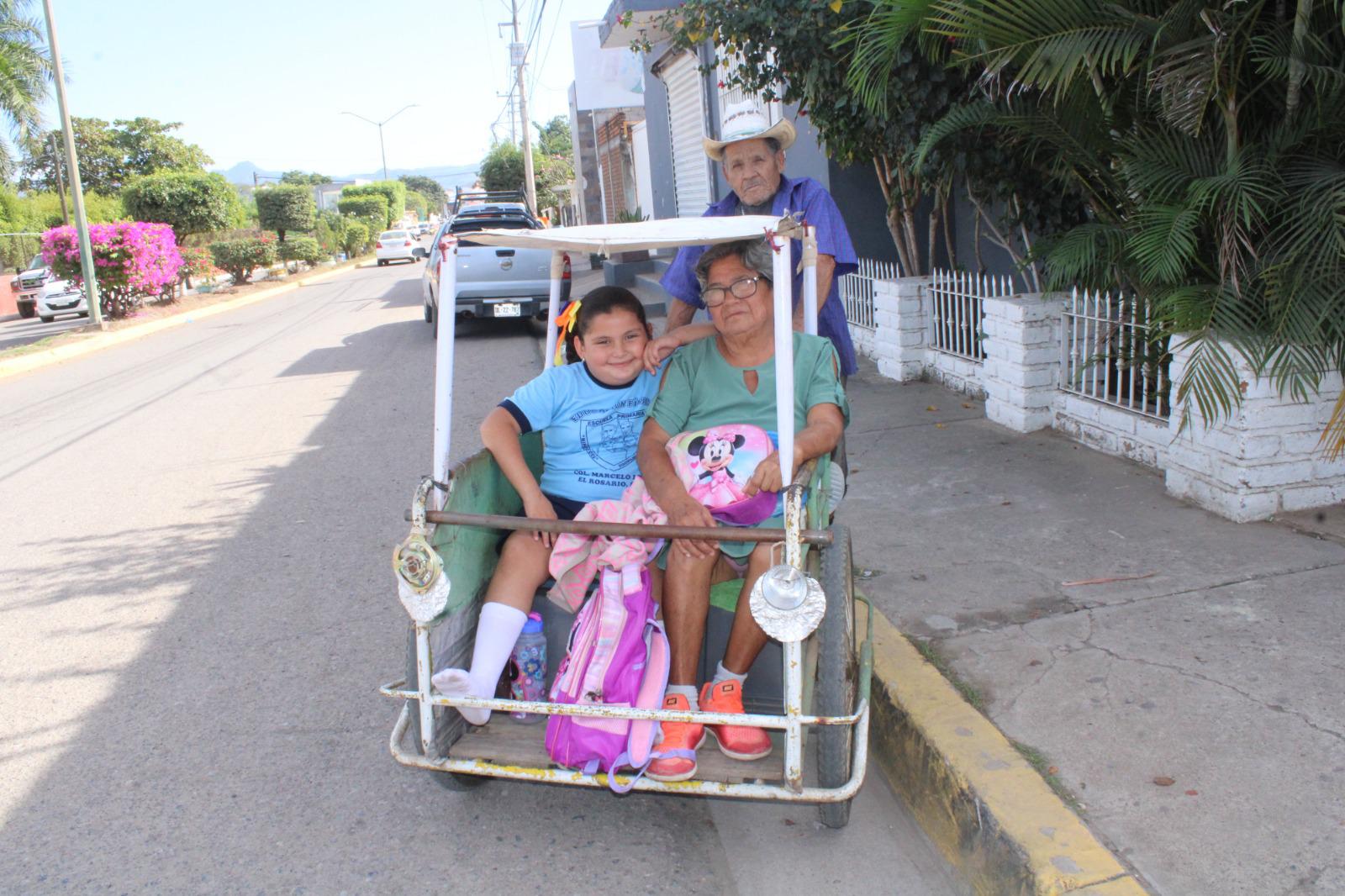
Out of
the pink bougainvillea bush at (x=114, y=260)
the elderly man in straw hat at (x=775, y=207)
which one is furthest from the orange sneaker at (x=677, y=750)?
the pink bougainvillea bush at (x=114, y=260)

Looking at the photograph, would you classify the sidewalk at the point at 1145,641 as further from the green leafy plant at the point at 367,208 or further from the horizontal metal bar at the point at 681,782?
the green leafy plant at the point at 367,208

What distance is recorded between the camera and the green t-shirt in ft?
10.7

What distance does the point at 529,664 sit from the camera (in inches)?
125

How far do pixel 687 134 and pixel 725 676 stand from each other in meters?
14.5

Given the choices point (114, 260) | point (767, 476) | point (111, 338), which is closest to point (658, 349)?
point (767, 476)

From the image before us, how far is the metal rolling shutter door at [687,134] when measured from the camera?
15.2 m

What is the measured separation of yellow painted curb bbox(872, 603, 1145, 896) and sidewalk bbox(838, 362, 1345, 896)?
0.10 metres

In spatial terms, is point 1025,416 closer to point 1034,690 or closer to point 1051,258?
point 1051,258

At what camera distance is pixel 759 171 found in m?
3.94

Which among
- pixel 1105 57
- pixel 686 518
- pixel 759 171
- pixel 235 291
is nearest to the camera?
pixel 686 518

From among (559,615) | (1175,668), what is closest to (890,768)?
(1175,668)

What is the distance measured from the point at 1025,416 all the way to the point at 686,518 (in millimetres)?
4050

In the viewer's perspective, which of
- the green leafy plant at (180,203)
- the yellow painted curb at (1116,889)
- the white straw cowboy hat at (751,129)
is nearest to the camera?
the yellow painted curb at (1116,889)

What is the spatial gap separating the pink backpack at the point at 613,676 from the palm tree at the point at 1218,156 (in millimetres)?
2791
